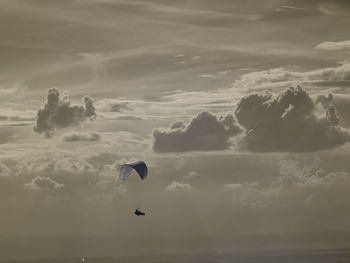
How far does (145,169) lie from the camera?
158 feet

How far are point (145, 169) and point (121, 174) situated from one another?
1.83m

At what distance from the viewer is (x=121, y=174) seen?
47656 mm
